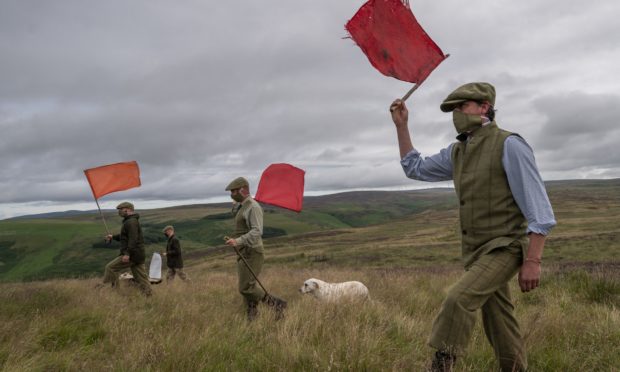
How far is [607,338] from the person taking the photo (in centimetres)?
423

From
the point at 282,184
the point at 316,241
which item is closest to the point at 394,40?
the point at 282,184

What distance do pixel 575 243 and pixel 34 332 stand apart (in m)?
33.1

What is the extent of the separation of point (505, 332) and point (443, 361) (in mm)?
616

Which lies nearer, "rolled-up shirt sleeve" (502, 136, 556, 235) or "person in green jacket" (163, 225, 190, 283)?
"rolled-up shirt sleeve" (502, 136, 556, 235)

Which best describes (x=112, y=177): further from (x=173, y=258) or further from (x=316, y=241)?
(x=316, y=241)

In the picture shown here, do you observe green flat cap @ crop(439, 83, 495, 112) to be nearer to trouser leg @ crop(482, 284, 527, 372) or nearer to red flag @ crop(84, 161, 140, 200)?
trouser leg @ crop(482, 284, 527, 372)

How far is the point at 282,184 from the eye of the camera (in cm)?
736

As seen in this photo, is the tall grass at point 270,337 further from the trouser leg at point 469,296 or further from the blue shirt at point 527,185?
the blue shirt at point 527,185

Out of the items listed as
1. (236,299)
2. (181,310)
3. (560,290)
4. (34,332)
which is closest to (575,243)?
(560,290)

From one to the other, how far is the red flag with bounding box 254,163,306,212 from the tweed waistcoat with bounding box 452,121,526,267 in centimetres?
433

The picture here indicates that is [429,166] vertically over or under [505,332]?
over

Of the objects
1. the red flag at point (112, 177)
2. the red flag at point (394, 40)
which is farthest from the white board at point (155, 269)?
the red flag at point (394, 40)

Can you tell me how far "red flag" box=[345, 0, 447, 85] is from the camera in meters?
4.00

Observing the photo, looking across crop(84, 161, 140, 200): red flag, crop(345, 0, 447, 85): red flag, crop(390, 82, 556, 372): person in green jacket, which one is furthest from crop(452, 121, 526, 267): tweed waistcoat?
crop(84, 161, 140, 200): red flag
